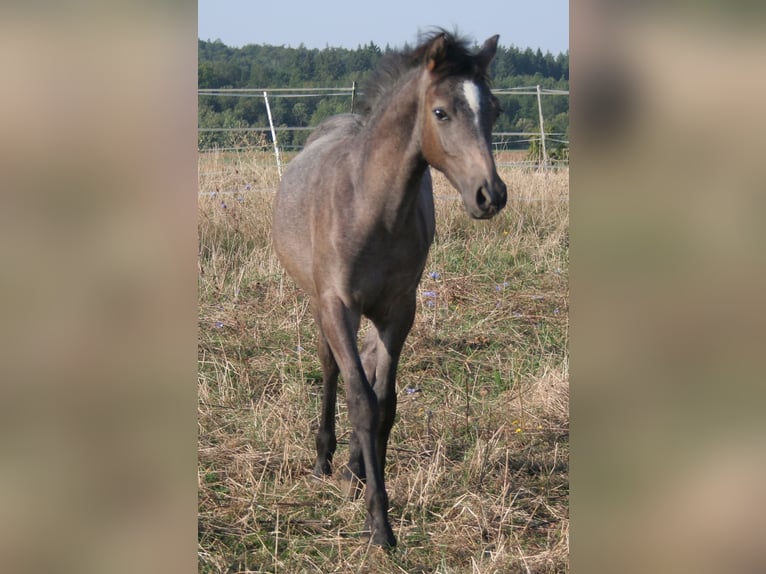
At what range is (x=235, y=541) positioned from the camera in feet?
11.0

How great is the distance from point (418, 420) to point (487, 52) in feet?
7.13

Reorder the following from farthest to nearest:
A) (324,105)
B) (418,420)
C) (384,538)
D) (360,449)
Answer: (324,105)
(418,420)
(360,449)
(384,538)

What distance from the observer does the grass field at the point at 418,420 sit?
11.0 feet

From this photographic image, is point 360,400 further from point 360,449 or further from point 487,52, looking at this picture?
point 487,52

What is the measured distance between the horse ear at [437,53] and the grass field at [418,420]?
1800 millimetres

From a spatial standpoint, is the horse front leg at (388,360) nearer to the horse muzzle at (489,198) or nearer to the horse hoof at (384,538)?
the horse hoof at (384,538)

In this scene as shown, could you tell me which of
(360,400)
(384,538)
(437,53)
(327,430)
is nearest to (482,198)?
(437,53)

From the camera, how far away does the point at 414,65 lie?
3629 millimetres
